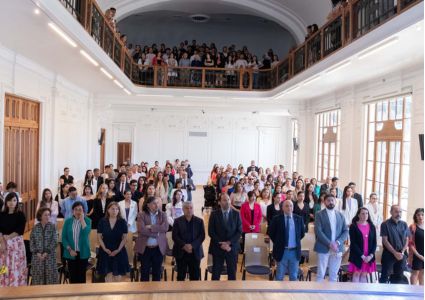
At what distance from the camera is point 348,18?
30.0 ft

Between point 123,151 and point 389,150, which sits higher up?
point 389,150

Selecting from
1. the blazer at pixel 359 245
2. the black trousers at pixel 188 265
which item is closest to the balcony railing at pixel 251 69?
the blazer at pixel 359 245

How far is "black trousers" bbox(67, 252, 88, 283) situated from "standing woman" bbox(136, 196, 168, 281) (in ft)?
2.60

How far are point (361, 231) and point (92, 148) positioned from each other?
12660mm

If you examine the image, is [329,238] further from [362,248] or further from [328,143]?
[328,143]

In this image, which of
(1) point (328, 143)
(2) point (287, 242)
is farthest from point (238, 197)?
(1) point (328, 143)

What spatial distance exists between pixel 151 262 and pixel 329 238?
2.73 m

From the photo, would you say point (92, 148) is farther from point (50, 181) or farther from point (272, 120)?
point (272, 120)

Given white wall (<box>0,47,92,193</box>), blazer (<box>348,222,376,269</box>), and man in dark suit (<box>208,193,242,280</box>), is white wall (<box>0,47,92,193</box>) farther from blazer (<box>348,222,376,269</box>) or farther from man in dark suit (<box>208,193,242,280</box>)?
blazer (<box>348,222,376,269</box>)

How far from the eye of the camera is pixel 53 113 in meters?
11.8

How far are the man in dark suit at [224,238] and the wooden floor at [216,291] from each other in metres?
1.89

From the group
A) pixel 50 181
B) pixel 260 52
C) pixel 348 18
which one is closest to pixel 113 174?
pixel 50 181

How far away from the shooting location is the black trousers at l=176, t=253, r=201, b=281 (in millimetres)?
6000

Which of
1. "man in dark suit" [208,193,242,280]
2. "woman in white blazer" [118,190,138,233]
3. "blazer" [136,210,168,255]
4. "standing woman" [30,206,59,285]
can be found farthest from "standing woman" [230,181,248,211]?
"standing woman" [30,206,59,285]
